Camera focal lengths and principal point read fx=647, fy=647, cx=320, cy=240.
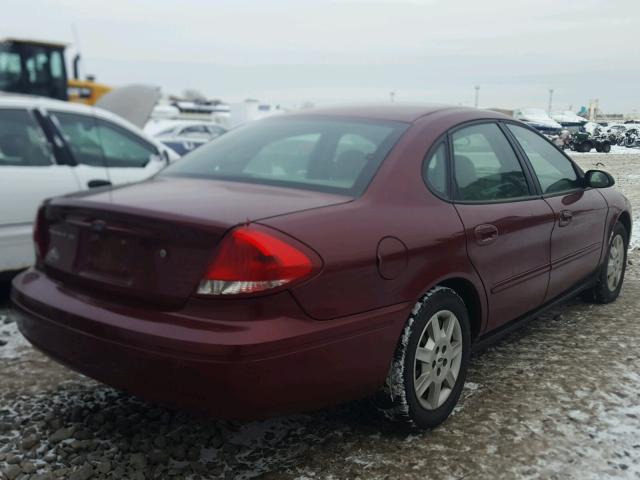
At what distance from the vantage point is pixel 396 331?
265 centimetres

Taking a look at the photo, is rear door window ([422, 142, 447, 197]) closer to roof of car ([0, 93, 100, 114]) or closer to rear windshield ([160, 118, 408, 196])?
rear windshield ([160, 118, 408, 196])

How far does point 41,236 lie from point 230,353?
4.33 ft

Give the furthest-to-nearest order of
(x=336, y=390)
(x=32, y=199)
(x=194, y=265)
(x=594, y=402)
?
(x=32, y=199) → (x=594, y=402) → (x=336, y=390) → (x=194, y=265)

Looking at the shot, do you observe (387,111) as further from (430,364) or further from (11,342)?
(11,342)

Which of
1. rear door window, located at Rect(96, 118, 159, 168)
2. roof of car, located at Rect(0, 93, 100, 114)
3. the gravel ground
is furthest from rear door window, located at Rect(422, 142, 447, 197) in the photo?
roof of car, located at Rect(0, 93, 100, 114)

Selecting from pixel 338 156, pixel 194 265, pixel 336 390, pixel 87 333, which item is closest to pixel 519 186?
pixel 338 156

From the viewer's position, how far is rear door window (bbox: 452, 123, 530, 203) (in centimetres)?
327

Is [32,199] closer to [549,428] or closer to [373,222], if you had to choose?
[373,222]

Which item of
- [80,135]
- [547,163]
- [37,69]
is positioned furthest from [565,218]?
[37,69]

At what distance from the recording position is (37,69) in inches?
482

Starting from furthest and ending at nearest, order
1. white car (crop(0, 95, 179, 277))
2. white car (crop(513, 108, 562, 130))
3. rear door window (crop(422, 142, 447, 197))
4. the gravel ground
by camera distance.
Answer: white car (crop(513, 108, 562, 130)) → white car (crop(0, 95, 179, 277)) → rear door window (crop(422, 142, 447, 197)) → the gravel ground

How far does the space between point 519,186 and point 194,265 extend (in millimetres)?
2133

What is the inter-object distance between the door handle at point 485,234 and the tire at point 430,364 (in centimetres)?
31

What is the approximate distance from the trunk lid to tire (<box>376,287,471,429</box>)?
645 millimetres
